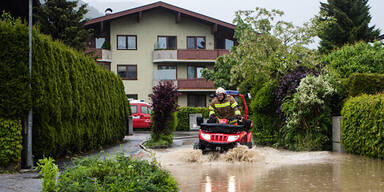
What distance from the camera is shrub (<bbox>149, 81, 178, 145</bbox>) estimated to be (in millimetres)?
17766

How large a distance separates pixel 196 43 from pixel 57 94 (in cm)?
3463

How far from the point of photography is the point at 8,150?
31.6 ft

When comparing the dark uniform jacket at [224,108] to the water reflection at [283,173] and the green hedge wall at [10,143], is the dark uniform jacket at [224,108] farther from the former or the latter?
the green hedge wall at [10,143]

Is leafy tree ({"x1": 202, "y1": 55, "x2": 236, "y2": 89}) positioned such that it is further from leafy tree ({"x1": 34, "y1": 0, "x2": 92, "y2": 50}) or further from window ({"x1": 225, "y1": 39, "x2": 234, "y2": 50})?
leafy tree ({"x1": 34, "y1": 0, "x2": 92, "y2": 50})

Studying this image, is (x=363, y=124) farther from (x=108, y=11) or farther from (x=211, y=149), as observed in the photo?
(x=108, y=11)

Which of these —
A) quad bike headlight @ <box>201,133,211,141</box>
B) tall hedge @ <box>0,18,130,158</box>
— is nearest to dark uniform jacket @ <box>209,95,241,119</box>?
quad bike headlight @ <box>201,133,211,141</box>

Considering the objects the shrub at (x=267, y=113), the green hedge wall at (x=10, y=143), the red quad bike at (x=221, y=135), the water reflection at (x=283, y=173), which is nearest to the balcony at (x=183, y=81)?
the shrub at (x=267, y=113)

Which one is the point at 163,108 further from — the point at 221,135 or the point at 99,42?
the point at 99,42

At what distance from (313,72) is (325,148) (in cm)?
283

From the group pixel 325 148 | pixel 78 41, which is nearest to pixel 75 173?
pixel 325 148

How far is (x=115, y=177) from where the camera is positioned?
5469mm

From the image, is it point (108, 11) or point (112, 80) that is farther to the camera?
point (108, 11)

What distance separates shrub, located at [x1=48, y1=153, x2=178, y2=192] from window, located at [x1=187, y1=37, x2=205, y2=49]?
129 ft

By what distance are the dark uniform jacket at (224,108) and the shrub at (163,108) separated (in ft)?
14.5
